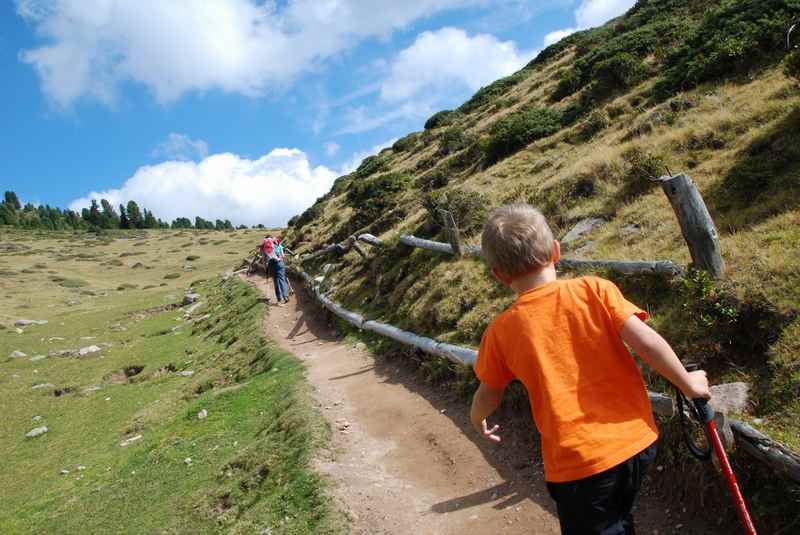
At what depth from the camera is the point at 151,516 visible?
22.2 ft

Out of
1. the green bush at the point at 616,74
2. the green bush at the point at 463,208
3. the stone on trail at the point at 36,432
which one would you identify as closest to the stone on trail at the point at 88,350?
the stone on trail at the point at 36,432

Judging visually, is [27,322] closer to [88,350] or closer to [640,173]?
[88,350]

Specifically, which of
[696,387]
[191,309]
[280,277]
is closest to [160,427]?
[280,277]

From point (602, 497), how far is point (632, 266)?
514 centimetres

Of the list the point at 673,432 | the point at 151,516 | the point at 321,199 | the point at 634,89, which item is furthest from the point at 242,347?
the point at 321,199

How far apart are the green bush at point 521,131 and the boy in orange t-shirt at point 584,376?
17272mm

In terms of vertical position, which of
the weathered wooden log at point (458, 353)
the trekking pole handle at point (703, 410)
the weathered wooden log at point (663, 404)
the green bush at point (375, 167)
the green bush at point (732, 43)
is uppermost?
the green bush at point (375, 167)

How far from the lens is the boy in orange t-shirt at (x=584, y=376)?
231cm

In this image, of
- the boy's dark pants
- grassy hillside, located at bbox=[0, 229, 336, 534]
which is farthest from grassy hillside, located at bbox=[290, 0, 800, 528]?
grassy hillside, located at bbox=[0, 229, 336, 534]

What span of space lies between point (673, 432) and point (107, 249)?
77892 mm

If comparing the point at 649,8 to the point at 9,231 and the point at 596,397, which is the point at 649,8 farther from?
the point at 9,231

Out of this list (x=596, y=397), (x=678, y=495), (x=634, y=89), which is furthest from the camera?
(x=634, y=89)

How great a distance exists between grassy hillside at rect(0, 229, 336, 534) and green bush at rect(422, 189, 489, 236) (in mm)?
5621

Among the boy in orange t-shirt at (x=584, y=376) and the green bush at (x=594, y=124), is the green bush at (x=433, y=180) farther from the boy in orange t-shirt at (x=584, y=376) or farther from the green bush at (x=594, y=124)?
the boy in orange t-shirt at (x=584, y=376)
